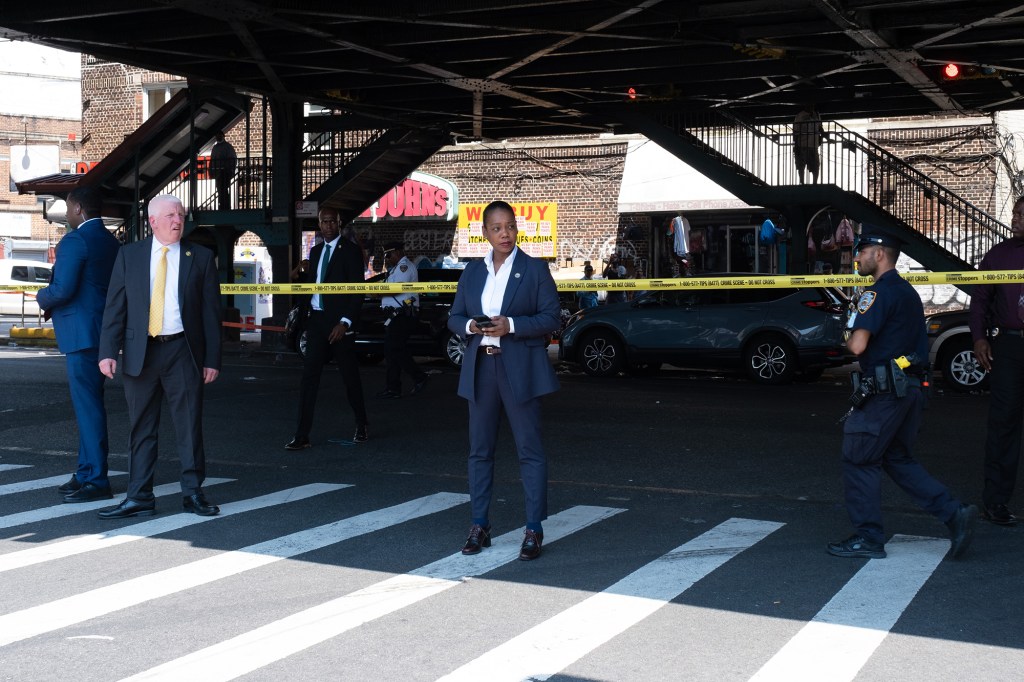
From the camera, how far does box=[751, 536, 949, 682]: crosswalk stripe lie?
5004 mm

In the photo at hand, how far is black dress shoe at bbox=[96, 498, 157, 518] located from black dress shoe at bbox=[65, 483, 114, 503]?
56 cm

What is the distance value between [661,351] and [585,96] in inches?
206

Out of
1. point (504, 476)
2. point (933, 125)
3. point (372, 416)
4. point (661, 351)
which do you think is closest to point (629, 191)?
point (933, 125)

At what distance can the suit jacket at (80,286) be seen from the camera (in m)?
8.65

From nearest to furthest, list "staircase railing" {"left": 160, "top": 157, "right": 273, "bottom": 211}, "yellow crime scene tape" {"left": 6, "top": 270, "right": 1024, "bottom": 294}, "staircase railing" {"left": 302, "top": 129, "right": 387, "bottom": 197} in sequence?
1. "yellow crime scene tape" {"left": 6, "top": 270, "right": 1024, "bottom": 294}
2. "staircase railing" {"left": 160, "top": 157, "right": 273, "bottom": 211}
3. "staircase railing" {"left": 302, "top": 129, "right": 387, "bottom": 197}

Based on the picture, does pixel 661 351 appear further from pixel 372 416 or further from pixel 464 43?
pixel 372 416

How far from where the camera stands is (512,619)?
5723mm

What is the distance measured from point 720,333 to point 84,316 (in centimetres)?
1197

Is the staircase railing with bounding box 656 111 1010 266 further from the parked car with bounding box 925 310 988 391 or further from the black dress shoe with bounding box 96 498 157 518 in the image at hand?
the black dress shoe with bounding box 96 498 157 518

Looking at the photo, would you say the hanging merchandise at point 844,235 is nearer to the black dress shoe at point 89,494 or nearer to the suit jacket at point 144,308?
the suit jacket at point 144,308

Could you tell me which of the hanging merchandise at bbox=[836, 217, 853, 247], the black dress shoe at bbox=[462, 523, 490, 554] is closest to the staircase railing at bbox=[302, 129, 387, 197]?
the hanging merchandise at bbox=[836, 217, 853, 247]

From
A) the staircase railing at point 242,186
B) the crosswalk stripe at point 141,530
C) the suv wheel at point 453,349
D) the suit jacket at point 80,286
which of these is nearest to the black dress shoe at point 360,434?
the crosswalk stripe at point 141,530

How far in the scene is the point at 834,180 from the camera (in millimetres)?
24109

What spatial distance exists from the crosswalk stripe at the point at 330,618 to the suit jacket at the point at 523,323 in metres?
0.94
